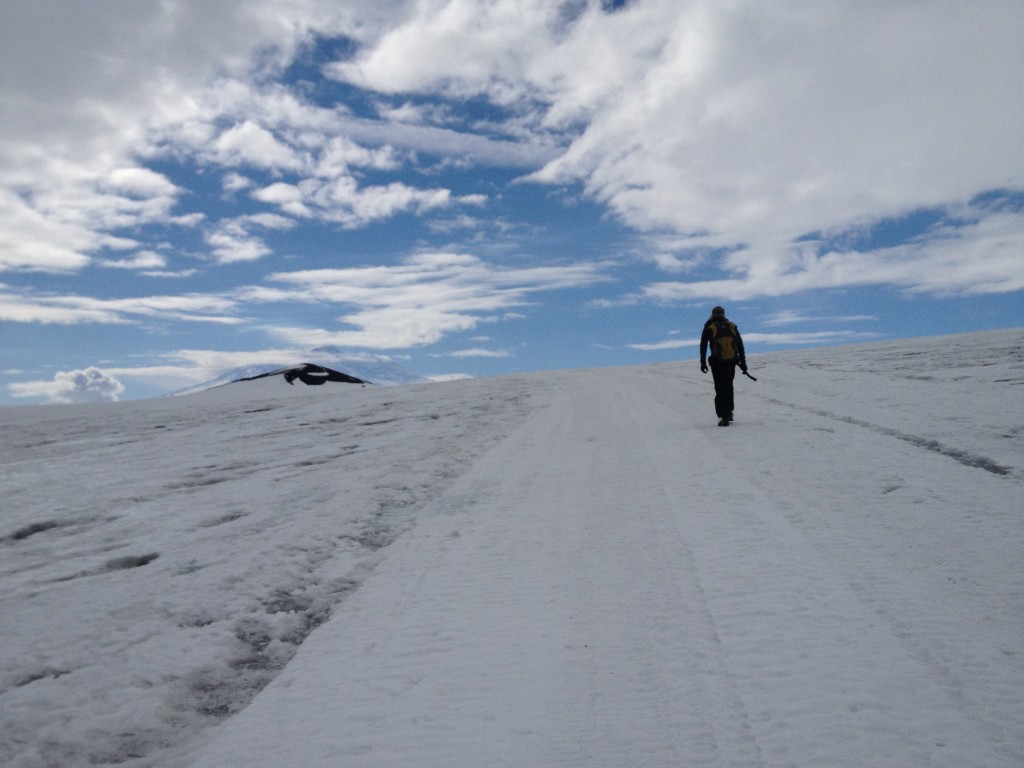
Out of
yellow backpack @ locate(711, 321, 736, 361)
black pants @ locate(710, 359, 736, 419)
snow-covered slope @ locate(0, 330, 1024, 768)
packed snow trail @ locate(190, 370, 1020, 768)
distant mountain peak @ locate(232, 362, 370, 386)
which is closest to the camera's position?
packed snow trail @ locate(190, 370, 1020, 768)

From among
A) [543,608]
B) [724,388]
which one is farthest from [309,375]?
[543,608]

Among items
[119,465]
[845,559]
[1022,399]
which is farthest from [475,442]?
[1022,399]

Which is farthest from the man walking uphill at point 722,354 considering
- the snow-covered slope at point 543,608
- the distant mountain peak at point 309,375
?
the distant mountain peak at point 309,375

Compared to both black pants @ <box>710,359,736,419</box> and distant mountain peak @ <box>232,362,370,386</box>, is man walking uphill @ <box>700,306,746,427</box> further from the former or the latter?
distant mountain peak @ <box>232,362,370,386</box>

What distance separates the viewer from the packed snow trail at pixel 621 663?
2.89 metres

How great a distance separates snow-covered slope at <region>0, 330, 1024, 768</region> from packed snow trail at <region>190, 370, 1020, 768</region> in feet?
0.06

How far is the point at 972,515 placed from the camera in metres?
5.68

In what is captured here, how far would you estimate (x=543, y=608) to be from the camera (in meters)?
4.38

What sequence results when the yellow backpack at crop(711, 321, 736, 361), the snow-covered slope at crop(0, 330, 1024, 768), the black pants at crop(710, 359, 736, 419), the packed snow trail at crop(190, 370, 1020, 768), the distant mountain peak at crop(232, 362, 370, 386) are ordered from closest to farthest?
the packed snow trail at crop(190, 370, 1020, 768), the snow-covered slope at crop(0, 330, 1024, 768), the black pants at crop(710, 359, 736, 419), the yellow backpack at crop(711, 321, 736, 361), the distant mountain peak at crop(232, 362, 370, 386)

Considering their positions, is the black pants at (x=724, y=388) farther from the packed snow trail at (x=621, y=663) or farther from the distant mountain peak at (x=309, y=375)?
the distant mountain peak at (x=309, y=375)

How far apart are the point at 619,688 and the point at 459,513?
380 cm

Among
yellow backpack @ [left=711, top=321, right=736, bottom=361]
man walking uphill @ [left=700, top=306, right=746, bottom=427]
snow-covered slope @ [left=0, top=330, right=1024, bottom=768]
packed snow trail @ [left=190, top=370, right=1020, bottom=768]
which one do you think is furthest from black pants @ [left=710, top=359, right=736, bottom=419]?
packed snow trail @ [left=190, top=370, right=1020, bottom=768]

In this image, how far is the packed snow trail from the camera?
2.89 metres

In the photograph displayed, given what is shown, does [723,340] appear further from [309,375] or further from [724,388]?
[309,375]
